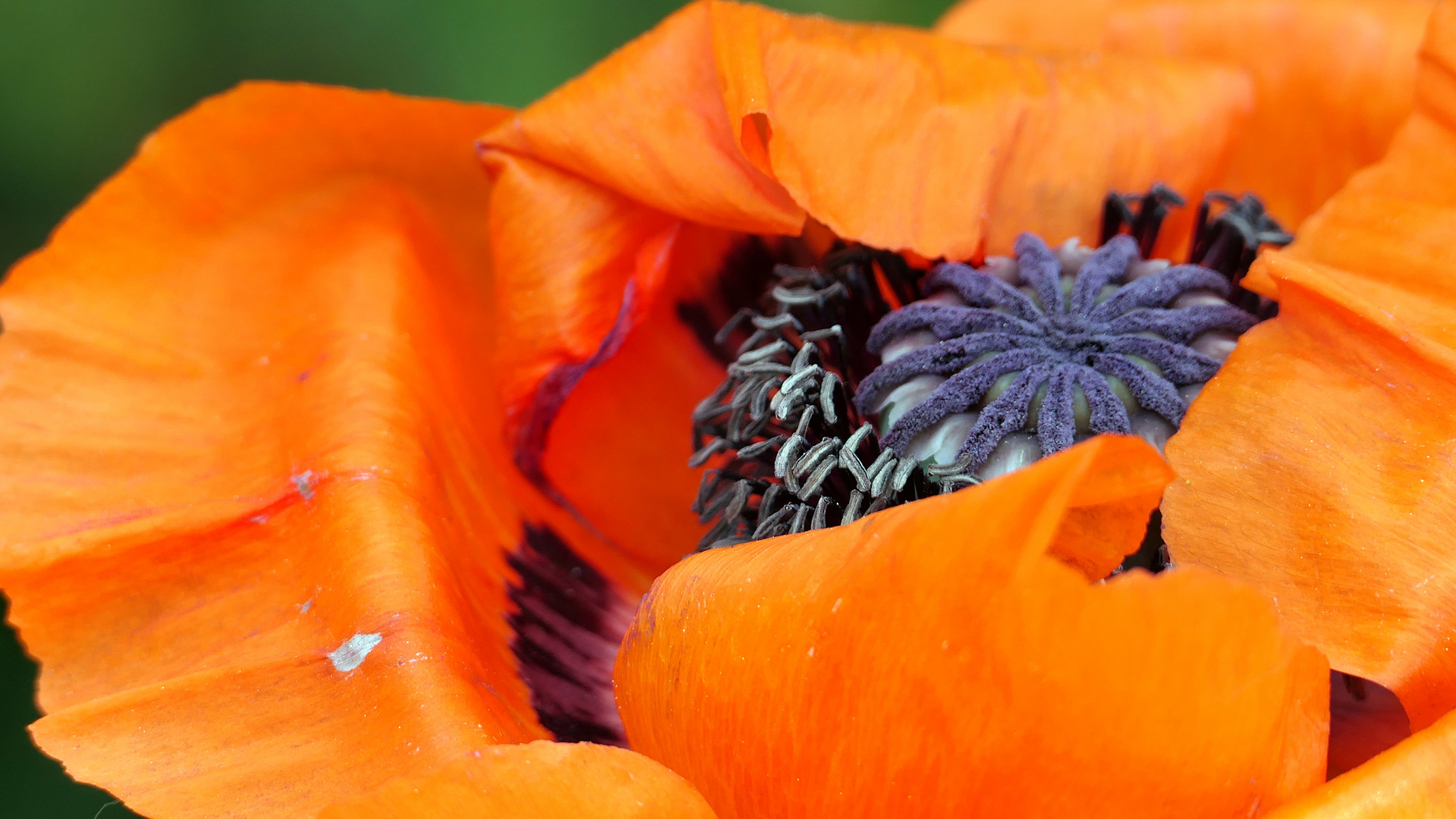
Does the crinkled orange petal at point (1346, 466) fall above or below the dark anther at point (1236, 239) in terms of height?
above

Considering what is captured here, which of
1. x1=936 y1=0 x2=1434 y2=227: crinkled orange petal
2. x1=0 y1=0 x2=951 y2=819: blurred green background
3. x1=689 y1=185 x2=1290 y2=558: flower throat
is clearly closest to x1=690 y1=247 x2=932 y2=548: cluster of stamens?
x1=689 y1=185 x2=1290 y2=558: flower throat

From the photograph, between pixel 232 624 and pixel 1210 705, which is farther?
pixel 232 624

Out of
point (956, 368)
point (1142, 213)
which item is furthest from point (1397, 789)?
point (1142, 213)

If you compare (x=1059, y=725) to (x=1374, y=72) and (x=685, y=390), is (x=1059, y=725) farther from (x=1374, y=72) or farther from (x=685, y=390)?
(x=1374, y=72)

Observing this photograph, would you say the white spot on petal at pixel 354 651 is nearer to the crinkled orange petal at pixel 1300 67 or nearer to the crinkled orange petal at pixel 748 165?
the crinkled orange petal at pixel 748 165

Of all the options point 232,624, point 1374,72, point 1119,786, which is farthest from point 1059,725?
point 1374,72

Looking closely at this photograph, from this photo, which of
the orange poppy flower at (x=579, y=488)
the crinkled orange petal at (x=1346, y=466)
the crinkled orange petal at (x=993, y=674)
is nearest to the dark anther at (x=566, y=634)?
the orange poppy flower at (x=579, y=488)
